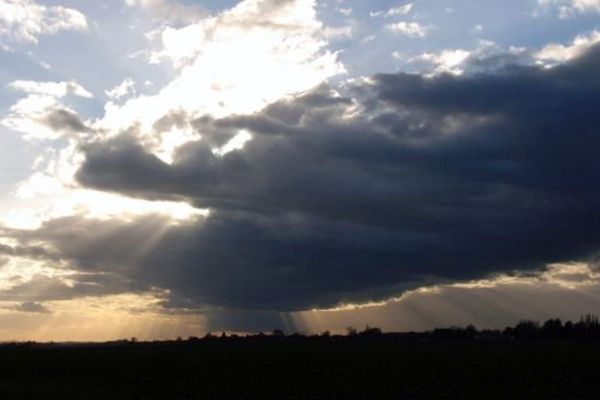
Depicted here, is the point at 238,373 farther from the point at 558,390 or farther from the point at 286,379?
the point at 558,390

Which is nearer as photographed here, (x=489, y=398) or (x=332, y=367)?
(x=489, y=398)

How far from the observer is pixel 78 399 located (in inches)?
2060

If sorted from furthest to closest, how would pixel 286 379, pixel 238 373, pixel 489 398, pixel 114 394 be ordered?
pixel 238 373, pixel 286 379, pixel 114 394, pixel 489 398

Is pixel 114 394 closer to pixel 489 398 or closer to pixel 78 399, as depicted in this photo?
pixel 78 399

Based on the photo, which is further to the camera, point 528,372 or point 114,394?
point 528,372

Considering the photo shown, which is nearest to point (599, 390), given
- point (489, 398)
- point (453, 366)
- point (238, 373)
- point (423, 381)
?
point (489, 398)

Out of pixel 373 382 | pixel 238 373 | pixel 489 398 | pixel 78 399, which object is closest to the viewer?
pixel 489 398

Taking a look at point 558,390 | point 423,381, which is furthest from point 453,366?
point 558,390

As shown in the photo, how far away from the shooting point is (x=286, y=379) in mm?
68375

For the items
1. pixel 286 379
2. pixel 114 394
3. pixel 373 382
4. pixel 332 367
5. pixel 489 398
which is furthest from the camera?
pixel 332 367

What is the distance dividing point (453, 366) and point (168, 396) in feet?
118

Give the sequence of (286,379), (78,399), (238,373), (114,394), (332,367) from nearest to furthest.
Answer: (78,399), (114,394), (286,379), (238,373), (332,367)

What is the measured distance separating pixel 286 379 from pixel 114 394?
1621 cm

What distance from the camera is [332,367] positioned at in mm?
84000
